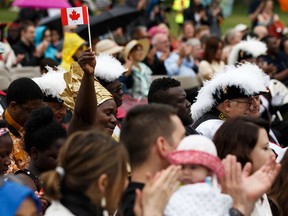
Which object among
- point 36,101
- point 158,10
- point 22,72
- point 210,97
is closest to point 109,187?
point 36,101

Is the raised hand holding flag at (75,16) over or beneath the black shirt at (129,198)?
over

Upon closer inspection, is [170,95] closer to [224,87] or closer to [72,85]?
[224,87]

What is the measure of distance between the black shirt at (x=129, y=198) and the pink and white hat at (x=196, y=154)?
8.5 inches

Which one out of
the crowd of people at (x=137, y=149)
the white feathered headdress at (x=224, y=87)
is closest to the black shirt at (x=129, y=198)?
the crowd of people at (x=137, y=149)

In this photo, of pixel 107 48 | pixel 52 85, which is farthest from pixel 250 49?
pixel 52 85

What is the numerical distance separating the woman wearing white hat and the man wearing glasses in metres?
4.51

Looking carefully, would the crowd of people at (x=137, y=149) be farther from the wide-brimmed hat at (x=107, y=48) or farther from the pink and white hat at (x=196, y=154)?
the wide-brimmed hat at (x=107, y=48)

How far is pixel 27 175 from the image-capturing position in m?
6.16

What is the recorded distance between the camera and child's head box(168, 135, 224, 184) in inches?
185

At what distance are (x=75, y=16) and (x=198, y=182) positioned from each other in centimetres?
297

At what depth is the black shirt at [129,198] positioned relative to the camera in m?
4.70

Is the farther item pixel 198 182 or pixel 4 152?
pixel 4 152

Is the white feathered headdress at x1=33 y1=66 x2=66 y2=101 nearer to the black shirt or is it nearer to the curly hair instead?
the curly hair

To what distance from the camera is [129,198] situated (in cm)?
473
